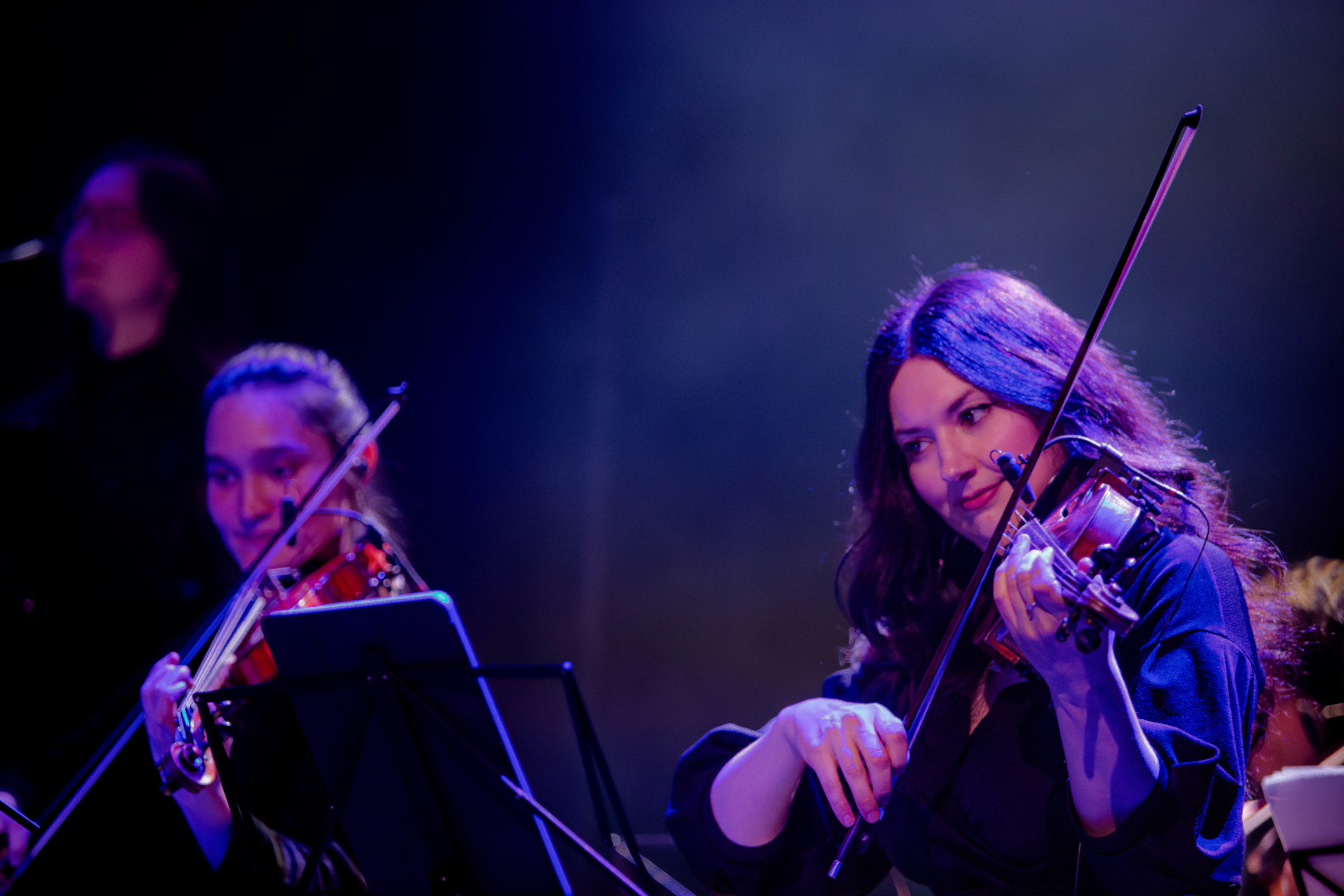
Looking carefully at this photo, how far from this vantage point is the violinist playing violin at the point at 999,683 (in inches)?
42.2

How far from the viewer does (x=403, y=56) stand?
2416mm

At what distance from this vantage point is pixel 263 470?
2127 millimetres

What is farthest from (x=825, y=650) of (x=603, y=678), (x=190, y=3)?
(x=190, y=3)

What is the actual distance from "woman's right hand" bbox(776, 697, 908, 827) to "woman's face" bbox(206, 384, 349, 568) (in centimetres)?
121

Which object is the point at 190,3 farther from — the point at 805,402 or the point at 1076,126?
the point at 1076,126

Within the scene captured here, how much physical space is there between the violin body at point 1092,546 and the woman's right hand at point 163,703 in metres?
1.34

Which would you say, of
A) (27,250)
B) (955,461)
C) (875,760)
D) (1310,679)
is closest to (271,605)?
(875,760)

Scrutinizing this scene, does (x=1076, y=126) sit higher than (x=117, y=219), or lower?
lower

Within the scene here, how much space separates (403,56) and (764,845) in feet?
6.99

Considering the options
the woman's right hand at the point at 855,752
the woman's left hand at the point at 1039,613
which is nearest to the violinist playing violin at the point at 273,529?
the woman's right hand at the point at 855,752

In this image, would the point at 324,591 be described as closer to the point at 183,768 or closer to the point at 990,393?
the point at 183,768

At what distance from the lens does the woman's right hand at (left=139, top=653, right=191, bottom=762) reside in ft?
5.08

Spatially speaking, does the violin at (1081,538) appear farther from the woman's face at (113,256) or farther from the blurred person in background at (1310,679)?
the woman's face at (113,256)

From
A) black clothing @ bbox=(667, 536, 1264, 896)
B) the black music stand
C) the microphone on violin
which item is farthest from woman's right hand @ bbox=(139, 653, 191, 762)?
the microphone on violin
